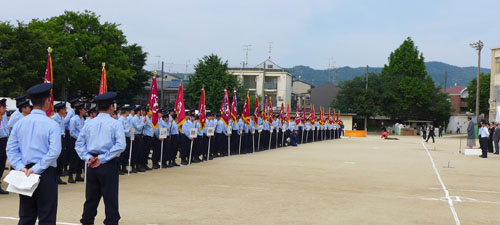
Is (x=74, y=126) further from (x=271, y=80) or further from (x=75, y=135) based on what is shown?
(x=271, y=80)

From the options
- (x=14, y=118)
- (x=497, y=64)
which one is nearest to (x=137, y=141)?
(x=14, y=118)

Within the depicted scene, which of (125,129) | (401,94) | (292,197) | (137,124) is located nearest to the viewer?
(292,197)

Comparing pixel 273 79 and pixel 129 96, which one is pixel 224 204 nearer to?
pixel 129 96

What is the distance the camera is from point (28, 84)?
38781 mm

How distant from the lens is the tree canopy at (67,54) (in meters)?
36.4

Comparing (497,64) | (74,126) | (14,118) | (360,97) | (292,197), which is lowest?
(292,197)

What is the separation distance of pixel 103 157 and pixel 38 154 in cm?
120

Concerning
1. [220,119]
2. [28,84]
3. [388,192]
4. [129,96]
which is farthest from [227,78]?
[388,192]

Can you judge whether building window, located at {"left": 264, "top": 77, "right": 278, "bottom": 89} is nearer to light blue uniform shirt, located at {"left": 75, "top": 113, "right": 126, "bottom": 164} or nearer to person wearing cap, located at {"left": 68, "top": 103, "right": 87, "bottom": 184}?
person wearing cap, located at {"left": 68, "top": 103, "right": 87, "bottom": 184}

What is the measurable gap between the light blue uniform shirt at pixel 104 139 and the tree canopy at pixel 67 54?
30.8m

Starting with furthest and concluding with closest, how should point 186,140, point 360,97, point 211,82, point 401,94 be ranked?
point 401,94 → point 360,97 → point 211,82 → point 186,140

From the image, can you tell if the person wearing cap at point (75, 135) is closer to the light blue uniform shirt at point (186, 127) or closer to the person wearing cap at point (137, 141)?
the person wearing cap at point (137, 141)

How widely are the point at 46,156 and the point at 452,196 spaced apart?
28.2 ft

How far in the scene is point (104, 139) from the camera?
647cm
